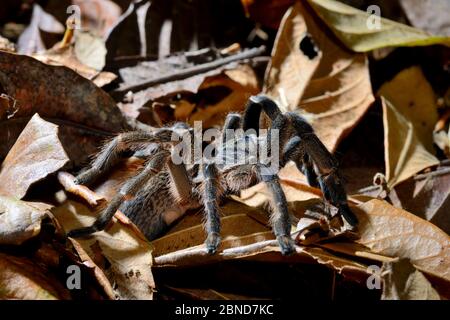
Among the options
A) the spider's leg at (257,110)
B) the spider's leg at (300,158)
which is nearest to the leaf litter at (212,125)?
the spider's leg at (300,158)

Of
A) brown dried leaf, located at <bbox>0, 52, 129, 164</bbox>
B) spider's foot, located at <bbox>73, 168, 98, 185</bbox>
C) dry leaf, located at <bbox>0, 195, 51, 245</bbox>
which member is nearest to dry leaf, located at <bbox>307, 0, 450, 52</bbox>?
brown dried leaf, located at <bbox>0, 52, 129, 164</bbox>

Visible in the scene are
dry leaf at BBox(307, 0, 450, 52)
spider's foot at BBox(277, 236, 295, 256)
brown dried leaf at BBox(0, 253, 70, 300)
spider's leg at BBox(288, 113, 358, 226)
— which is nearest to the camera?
brown dried leaf at BBox(0, 253, 70, 300)

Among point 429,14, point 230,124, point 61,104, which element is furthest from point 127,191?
point 429,14

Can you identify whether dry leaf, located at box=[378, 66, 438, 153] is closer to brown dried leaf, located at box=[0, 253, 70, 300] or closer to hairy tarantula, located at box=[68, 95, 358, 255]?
hairy tarantula, located at box=[68, 95, 358, 255]

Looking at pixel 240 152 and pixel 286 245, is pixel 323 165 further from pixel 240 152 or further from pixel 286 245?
pixel 286 245
